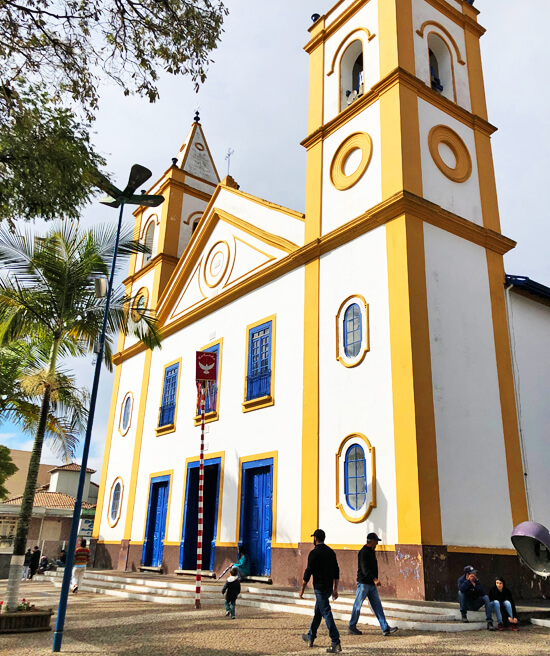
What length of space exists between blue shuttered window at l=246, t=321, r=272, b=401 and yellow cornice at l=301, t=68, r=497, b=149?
15.8 feet

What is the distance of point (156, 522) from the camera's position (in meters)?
17.5

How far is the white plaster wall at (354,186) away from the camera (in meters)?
13.1

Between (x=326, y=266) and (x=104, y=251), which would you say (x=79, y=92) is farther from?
(x=326, y=266)

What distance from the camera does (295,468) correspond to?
12742 mm

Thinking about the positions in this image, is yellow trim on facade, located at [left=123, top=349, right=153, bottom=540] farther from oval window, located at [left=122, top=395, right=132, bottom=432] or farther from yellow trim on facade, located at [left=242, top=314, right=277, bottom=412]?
yellow trim on facade, located at [left=242, top=314, right=277, bottom=412]

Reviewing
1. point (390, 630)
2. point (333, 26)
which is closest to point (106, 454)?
point (333, 26)

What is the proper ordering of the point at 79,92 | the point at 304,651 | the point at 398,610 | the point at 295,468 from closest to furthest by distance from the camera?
the point at 304,651, the point at 79,92, the point at 398,610, the point at 295,468

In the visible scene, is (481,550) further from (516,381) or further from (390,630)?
(516,381)

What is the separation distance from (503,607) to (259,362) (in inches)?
315

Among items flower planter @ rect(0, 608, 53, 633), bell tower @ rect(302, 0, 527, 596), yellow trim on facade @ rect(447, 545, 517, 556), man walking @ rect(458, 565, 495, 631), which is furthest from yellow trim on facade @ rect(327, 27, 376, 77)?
flower planter @ rect(0, 608, 53, 633)

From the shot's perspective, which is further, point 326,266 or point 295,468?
point 326,266

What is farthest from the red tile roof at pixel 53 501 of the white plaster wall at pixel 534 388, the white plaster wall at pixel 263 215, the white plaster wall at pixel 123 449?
the white plaster wall at pixel 534 388

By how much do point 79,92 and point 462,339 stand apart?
8024 millimetres

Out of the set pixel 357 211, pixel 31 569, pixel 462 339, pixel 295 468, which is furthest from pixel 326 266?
pixel 31 569
